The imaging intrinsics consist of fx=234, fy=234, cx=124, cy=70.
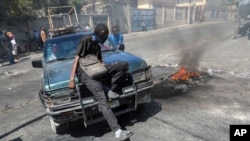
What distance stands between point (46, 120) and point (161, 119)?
2572 millimetres

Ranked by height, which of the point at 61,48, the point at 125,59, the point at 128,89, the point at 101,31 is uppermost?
the point at 101,31

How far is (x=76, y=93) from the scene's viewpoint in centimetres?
395

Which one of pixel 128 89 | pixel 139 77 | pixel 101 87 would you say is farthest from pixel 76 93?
pixel 139 77

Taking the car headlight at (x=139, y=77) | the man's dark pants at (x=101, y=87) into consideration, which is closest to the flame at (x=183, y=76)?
A: the car headlight at (x=139, y=77)

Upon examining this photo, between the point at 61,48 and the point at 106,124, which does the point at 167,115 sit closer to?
the point at 106,124

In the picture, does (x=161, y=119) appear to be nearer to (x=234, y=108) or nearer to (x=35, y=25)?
(x=234, y=108)

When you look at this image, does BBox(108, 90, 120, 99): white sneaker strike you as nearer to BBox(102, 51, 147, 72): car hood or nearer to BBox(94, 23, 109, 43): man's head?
BBox(102, 51, 147, 72): car hood

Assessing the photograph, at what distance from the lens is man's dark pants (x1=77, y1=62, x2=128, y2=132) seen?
3.68 metres

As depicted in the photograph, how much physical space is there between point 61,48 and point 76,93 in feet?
6.24

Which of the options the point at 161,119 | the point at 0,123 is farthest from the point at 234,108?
the point at 0,123

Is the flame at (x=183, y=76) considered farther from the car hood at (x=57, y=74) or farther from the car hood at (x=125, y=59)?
the car hood at (x=57, y=74)

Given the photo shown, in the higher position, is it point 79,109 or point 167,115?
point 79,109

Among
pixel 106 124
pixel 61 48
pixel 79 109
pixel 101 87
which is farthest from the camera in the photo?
pixel 61 48

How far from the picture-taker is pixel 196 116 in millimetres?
4707
